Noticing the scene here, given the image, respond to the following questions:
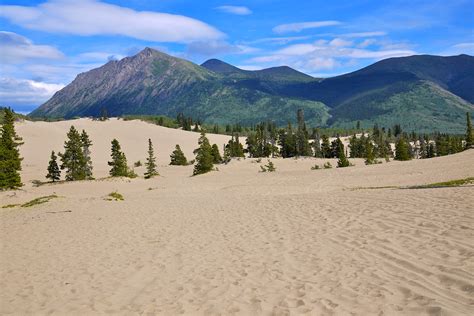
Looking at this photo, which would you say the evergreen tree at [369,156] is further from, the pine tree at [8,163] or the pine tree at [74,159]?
the pine tree at [8,163]

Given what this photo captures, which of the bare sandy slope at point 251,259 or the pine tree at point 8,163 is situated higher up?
the pine tree at point 8,163

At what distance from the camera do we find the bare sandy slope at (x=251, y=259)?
852 cm

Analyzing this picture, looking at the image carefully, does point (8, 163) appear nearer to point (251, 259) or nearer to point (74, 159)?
point (74, 159)

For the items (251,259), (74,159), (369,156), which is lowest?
A: (251,259)

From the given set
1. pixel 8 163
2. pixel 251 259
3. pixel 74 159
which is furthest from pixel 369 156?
pixel 251 259

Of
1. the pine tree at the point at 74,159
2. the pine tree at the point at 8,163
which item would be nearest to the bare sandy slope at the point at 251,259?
the pine tree at the point at 8,163

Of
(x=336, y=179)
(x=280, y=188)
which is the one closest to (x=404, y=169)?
(x=336, y=179)

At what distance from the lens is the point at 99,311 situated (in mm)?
9062

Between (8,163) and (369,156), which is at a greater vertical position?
(8,163)

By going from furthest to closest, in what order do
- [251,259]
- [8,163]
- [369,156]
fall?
[369,156]
[8,163]
[251,259]

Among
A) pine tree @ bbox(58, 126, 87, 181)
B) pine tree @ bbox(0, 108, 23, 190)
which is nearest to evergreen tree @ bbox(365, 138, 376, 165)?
pine tree @ bbox(58, 126, 87, 181)

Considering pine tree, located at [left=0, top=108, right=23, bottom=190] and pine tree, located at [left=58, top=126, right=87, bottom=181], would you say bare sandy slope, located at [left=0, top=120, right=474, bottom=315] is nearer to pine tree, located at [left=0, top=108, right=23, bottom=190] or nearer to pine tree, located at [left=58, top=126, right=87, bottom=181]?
pine tree, located at [left=0, top=108, right=23, bottom=190]

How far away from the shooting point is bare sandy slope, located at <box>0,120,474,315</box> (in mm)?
8523

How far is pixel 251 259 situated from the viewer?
12234mm
